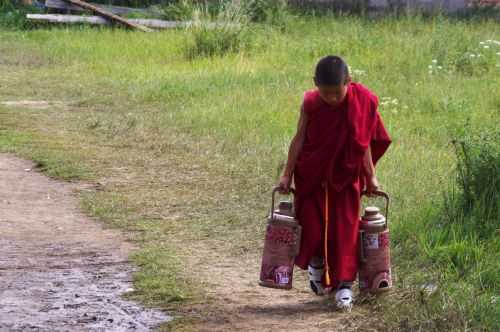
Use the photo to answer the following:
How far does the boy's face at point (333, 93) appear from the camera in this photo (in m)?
5.11

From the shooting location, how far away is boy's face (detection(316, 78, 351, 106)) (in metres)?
5.11

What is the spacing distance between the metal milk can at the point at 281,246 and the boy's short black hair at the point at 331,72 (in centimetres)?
60

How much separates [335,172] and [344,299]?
63 cm

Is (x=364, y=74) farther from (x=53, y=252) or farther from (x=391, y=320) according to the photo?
(x=391, y=320)

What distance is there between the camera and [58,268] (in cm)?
618

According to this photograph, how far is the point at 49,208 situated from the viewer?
25.4 ft

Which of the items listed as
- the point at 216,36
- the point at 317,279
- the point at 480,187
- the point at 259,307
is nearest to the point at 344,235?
the point at 317,279

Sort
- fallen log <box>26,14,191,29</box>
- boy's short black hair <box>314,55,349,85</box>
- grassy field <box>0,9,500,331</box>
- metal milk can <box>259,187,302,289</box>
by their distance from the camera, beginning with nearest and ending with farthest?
boy's short black hair <box>314,55,349,85</box> → metal milk can <box>259,187,302,289</box> → grassy field <box>0,9,500,331</box> → fallen log <box>26,14,191,29</box>

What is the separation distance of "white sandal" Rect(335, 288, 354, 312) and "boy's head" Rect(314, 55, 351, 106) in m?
0.96

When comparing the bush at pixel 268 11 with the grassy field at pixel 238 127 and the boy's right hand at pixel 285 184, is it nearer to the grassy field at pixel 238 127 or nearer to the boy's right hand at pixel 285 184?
the grassy field at pixel 238 127

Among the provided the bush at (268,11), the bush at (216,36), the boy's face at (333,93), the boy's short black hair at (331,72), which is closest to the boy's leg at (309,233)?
the boy's face at (333,93)

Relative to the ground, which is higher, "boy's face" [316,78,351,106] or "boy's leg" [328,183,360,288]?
"boy's face" [316,78,351,106]

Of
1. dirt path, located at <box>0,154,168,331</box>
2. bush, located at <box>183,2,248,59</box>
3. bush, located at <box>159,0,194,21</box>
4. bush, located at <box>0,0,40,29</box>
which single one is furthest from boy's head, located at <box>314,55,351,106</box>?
bush, located at <box>0,0,40,29</box>

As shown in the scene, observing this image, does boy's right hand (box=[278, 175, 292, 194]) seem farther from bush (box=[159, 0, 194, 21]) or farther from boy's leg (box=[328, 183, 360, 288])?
bush (box=[159, 0, 194, 21])
